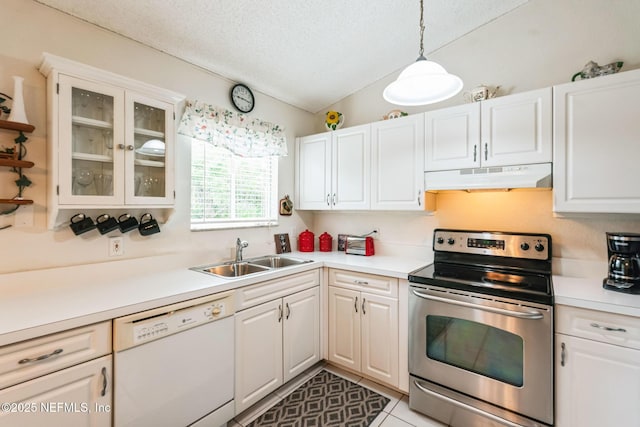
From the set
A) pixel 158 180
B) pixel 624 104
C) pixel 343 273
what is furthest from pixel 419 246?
pixel 158 180

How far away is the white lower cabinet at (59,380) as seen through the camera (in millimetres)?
1080

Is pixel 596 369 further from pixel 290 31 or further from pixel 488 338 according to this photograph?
pixel 290 31

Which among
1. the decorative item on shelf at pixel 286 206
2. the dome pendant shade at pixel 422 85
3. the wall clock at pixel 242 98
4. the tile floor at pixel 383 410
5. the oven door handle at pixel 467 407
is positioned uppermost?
the wall clock at pixel 242 98

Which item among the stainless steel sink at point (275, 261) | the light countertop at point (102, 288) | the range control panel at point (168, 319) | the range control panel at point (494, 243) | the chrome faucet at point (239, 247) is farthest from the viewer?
the stainless steel sink at point (275, 261)

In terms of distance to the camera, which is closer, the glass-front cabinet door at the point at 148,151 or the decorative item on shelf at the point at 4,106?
the decorative item on shelf at the point at 4,106

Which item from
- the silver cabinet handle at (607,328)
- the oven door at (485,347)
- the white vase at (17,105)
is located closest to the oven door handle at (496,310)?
the oven door at (485,347)

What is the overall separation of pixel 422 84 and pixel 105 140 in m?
1.80

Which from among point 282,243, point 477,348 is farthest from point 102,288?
point 477,348

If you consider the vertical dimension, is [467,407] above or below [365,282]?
below

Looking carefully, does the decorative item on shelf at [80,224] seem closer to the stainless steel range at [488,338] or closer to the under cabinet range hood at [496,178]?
the stainless steel range at [488,338]

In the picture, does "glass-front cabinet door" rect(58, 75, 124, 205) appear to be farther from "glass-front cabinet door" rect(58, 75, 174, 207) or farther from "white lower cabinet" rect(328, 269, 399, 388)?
"white lower cabinet" rect(328, 269, 399, 388)

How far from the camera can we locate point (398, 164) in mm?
2441

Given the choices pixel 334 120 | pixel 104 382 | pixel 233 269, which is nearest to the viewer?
pixel 104 382

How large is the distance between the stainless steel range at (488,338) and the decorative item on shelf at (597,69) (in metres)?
1.04
